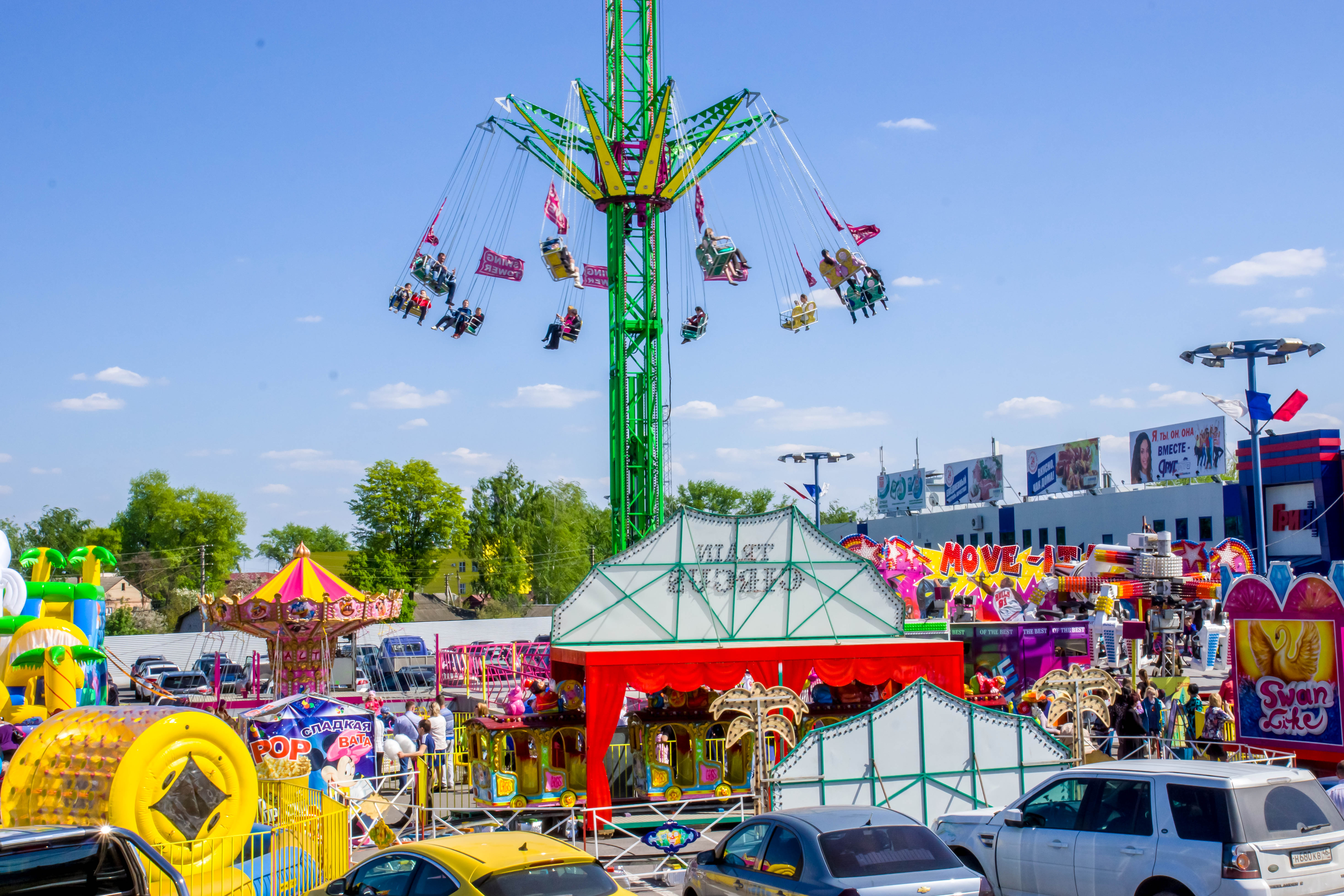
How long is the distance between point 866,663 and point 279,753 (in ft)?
27.0

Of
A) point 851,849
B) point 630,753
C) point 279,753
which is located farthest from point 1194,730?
point 279,753

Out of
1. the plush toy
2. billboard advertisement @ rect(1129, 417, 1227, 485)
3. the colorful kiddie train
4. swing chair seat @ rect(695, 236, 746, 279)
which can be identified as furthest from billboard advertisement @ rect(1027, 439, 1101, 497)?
the colorful kiddie train

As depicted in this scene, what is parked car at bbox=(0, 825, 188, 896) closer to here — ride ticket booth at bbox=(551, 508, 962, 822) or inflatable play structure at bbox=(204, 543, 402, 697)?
ride ticket booth at bbox=(551, 508, 962, 822)

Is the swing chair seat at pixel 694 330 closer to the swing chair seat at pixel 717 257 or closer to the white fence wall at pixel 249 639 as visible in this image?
the swing chair seat at pixel 717 257

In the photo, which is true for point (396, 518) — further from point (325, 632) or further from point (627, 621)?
point (627, 621)

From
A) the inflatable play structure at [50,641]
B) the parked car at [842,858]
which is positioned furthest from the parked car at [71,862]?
the inflatable play structure at [50,641]

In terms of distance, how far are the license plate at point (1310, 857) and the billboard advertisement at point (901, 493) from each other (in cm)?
6886

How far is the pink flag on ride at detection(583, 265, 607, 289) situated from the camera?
32.7 m

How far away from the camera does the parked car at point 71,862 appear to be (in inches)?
260

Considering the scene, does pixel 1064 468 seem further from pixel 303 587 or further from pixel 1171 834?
pixel 1171 834

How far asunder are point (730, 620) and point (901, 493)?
6606 centimetres

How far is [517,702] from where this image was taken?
21.3m

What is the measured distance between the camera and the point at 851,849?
8664 mm

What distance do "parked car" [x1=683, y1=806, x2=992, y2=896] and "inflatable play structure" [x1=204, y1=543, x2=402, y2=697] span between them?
20.0 m
